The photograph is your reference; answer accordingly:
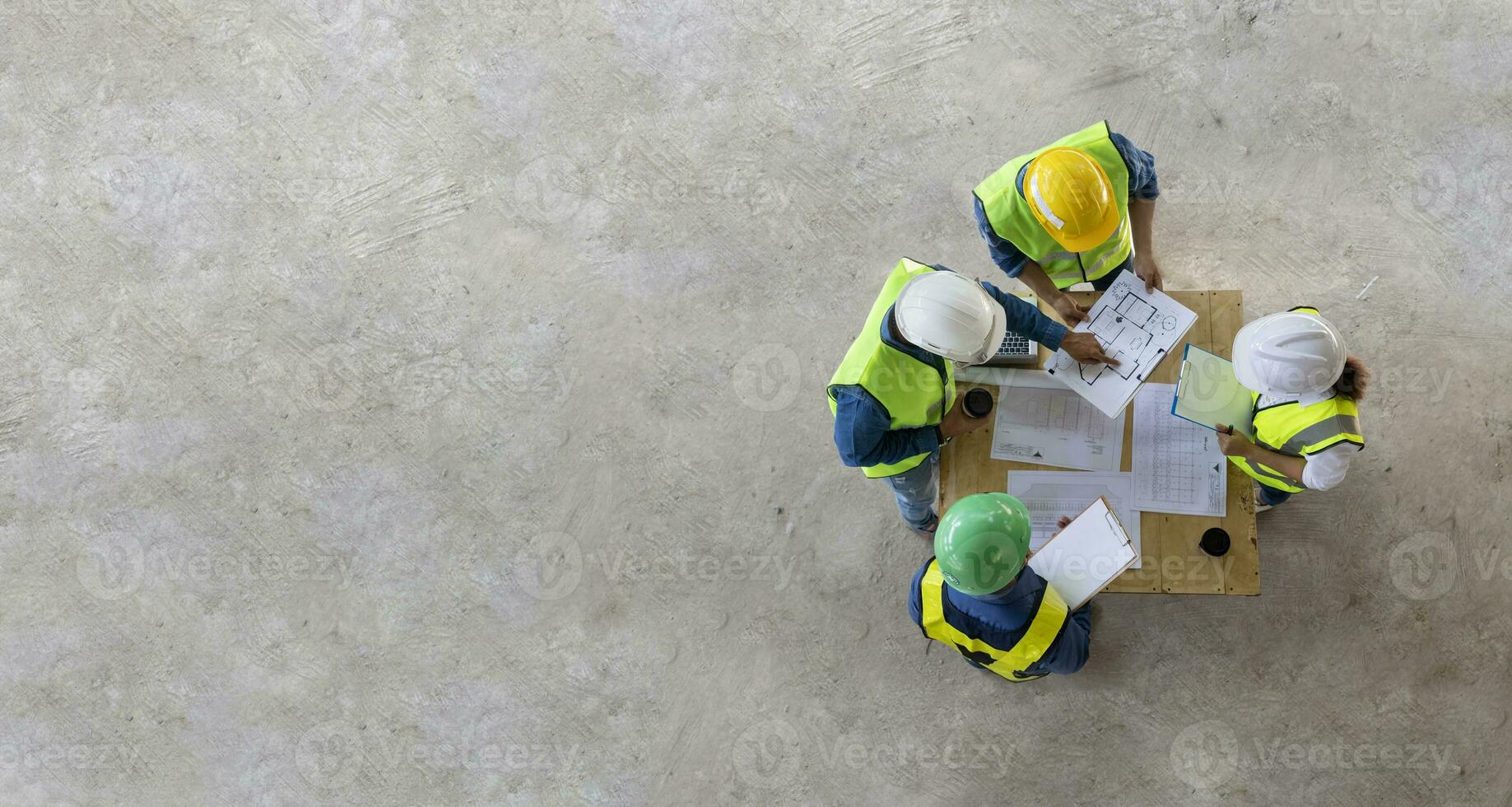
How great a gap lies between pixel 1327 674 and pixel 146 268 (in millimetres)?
5727

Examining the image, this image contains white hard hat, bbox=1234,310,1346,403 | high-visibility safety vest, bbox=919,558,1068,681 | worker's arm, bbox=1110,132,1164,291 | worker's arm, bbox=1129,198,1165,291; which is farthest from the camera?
worker's arm, bbox=1129,198,1165,291

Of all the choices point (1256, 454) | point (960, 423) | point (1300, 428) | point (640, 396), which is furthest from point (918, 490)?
point (640, 396)

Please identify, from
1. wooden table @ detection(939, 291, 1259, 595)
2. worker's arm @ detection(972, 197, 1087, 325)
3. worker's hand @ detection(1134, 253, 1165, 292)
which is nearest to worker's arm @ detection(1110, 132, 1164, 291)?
worker's hand @ detection(1134, 253, 1165, 292)

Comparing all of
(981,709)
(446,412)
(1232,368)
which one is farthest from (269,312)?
(1232,368)

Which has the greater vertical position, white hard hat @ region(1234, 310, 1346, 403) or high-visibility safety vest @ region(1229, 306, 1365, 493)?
white hard hat @ region(1234, 310, 1346, 403)

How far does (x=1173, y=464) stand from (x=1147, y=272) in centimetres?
65

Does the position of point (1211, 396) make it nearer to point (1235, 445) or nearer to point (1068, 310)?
point (1235, 445)

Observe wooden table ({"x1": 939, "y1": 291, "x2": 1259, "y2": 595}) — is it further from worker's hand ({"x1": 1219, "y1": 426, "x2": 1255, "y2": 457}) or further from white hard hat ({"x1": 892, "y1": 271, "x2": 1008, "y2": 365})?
white hard hat ({"x1": 892, "y1": 271, "x2": 1008, "y2": 365})

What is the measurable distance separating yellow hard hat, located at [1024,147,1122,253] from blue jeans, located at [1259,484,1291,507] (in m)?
1.20

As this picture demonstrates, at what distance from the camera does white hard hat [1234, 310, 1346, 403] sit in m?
2.52

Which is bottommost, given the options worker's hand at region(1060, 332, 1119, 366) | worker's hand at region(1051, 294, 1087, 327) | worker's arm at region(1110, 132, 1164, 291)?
worker's hand at region(1060, 332, 1119, 366)

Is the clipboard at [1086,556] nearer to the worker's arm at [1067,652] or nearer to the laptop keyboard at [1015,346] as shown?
the worker's arm at [1067,652]

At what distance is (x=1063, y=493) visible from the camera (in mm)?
2938

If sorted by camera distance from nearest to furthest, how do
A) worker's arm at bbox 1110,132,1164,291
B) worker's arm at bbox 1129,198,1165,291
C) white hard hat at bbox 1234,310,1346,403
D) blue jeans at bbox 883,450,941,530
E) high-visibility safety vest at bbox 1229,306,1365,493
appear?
white hard hat at bbox 1234,310,1346,403 < high-visibility safety vest at bbox 1229,306,1365,493 < worker's arm at bbox 1110,132,1164,291 < worker's arm at bbox 1129,198,1165,291 < blue jeans at bbox 883,450,941,530
